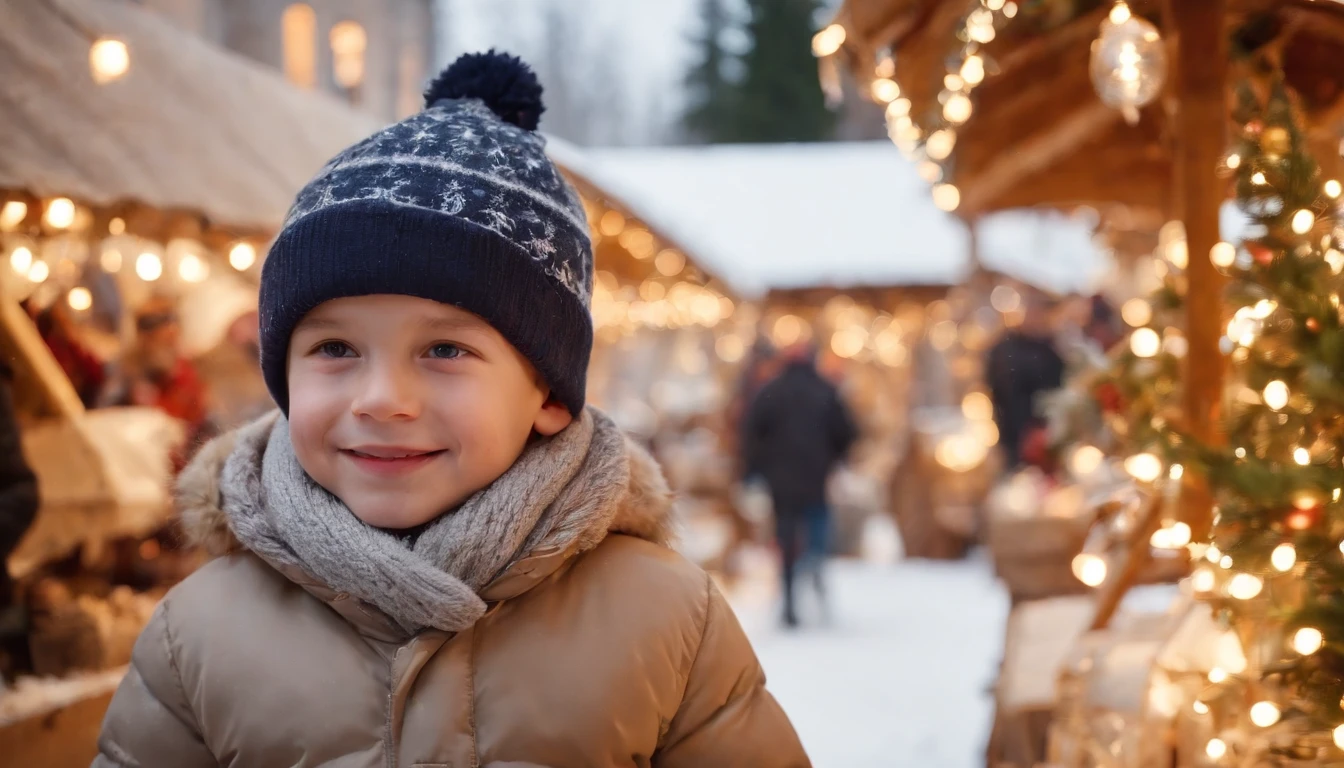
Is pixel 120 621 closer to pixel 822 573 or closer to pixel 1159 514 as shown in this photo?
pixel 1159 514

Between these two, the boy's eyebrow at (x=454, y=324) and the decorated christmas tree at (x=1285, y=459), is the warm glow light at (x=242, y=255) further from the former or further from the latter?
the decorated christmas tree at (x=1285, y=459)

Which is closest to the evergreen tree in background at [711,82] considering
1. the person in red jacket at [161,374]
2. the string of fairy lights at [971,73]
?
the string of fairy lights at [971,73]

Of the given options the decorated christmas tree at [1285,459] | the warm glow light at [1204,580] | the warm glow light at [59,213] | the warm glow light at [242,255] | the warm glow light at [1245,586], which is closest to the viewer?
Answer: the decorated christmas tree at [1285,459]

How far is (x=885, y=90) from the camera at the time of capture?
4125mm

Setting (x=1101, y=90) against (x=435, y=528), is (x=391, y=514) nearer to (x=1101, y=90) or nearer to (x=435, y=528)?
(x=435, y=528)

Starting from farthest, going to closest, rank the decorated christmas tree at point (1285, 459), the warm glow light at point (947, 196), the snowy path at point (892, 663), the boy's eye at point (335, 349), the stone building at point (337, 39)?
the stone building at point (337, 39) < the snowy path at point (892, 663) < the warm glow light at point (947, 196) < the decorated christmas tree at point (1285, 459) < the boy's eye at point (335, 349)

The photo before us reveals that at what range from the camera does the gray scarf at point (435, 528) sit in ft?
5.63

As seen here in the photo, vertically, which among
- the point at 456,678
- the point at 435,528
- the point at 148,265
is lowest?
the point at 456,678

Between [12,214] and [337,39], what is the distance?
32.4 ft

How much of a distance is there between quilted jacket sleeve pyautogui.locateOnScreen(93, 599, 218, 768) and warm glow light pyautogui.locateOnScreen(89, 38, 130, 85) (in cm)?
258

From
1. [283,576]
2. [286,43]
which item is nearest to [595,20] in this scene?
[286,43]

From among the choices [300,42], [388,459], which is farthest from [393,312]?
[300,42]

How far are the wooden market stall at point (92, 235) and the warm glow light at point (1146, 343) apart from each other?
10.4 ft

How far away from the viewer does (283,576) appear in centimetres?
190
